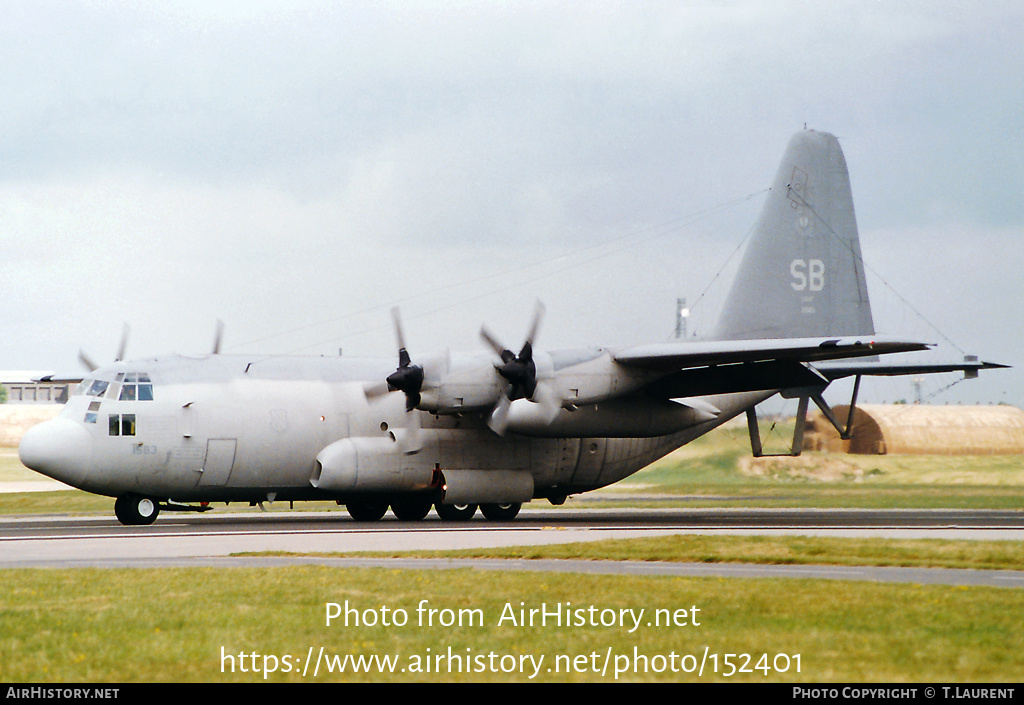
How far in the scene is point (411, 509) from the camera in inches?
1348

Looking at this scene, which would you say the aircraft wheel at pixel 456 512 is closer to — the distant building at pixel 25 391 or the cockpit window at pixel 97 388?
the cockpit window at pixel 97 388

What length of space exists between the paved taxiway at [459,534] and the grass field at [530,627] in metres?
1.38

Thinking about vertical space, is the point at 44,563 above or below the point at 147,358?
below

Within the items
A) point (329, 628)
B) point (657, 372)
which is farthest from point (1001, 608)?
point (657, 372)

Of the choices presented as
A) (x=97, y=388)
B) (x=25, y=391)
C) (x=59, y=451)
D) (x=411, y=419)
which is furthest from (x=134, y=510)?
(x=25, y=391)

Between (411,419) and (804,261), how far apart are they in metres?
13.6

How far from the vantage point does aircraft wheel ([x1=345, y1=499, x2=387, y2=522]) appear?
111 feet

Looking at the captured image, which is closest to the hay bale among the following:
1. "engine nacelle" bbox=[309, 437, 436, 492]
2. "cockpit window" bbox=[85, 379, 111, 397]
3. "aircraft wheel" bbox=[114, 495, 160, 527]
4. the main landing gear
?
the main landing gear

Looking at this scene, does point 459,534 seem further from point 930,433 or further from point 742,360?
point 930,433

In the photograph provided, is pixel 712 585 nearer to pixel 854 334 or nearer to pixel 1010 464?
pixel 854 334

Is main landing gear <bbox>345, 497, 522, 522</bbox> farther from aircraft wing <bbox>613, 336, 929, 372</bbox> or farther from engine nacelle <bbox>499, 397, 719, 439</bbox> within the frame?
aircraft wing <bbox>613, 336, 929, 372</bbox>
